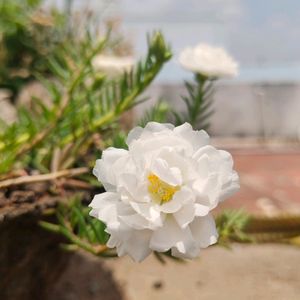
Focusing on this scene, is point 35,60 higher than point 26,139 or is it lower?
lower

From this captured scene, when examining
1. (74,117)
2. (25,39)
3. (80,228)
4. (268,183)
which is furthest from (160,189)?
(25,39)

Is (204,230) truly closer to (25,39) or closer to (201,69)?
(201,69)

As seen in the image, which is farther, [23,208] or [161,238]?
[23,208]

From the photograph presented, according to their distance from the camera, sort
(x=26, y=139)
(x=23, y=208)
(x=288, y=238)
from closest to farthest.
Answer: (x=23, y=208) → (x=26, y=139) → (x=288, y=238)

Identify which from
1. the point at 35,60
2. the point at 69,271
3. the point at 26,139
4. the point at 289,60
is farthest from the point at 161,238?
the point at 289,60

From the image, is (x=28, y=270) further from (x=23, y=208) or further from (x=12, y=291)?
(x=23, y=208)
